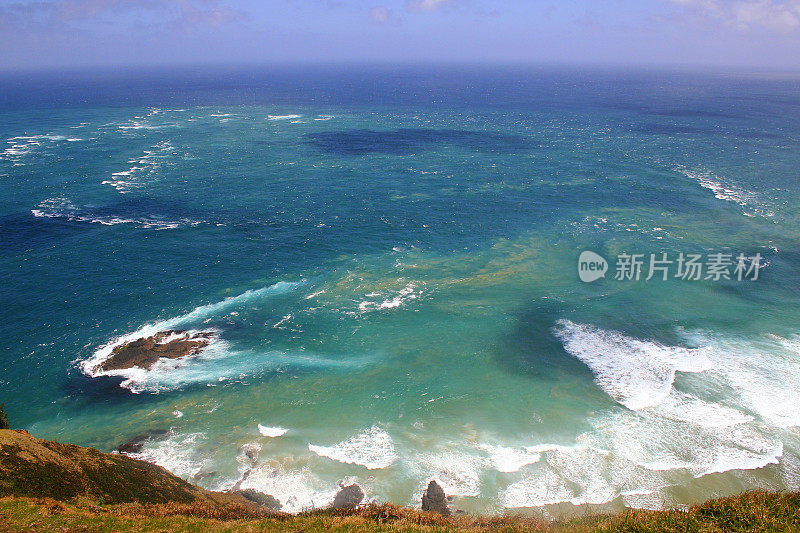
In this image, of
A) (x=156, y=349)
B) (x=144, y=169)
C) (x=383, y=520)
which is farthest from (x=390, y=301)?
(x=144, y=169)

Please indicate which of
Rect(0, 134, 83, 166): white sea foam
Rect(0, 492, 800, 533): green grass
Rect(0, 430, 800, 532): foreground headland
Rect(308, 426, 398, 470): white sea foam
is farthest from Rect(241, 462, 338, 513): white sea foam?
Rect(0, 134, 83, 166): white sea foam

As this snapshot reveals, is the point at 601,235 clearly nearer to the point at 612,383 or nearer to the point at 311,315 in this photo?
the point at 612,383

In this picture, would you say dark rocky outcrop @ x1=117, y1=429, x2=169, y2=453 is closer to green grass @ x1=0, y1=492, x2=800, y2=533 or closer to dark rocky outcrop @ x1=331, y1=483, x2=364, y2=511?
green grass @ x1=0, y1=492, x2=800, y2=533

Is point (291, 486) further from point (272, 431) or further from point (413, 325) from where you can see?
point (413, 325)

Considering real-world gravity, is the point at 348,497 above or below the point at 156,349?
below

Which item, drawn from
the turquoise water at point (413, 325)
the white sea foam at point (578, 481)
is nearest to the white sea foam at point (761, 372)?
the turquoise water at point (413, 325)

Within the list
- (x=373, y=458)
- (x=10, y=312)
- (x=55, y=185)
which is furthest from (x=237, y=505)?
(x=55, y=185)

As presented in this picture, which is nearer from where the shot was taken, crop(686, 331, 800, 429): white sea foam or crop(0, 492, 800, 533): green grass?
crop(0, 492, 800, 533): green grass
